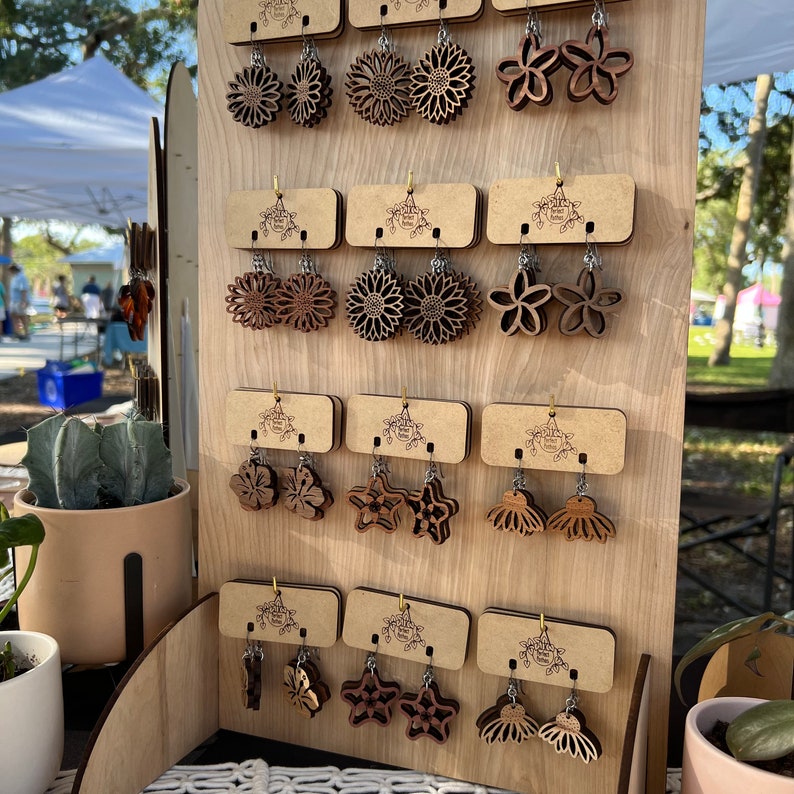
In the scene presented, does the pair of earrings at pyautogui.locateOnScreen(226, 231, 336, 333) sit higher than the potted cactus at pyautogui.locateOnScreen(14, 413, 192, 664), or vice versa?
the pair of earrings at pyautogui.locateOnScreen(226, 231, 336, 333)

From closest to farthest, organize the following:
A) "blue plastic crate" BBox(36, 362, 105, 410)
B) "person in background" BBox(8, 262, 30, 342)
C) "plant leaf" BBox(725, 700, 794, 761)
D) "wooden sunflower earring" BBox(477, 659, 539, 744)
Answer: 1. "plant leaf" BBox(725, 700, 794, 761)
2. "wooden sunflower earring" BBox(477, 659, 539, 744)
3. "blue plastic crate" BBox(36, 362, 105, 410)
4. "person in background" BBox(8, 262, 30, 342)

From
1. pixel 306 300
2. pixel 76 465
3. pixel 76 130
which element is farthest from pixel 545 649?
pixel 76 130

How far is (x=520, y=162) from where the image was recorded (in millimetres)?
725

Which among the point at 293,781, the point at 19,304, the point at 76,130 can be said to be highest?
the point at 76,130

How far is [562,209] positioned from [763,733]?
456mm

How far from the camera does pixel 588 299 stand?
2.23 feet

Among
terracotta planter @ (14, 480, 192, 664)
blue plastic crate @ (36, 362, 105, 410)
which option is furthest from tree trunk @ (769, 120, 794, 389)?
terracotta planter @ (14, 480, 192, 664)

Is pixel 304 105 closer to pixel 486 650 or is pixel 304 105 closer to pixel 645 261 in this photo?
pixel 645 261

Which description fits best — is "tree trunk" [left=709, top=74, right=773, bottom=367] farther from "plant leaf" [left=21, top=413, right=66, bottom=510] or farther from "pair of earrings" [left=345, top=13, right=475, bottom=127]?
"plant leaf" [left=21, top=413, right=66, bottom=510]

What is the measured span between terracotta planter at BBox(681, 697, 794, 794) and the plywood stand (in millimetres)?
49

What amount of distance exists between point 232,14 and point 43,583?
654mm

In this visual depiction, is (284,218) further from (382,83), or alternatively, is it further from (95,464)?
(95,464)

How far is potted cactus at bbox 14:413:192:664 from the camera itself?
801 millimetres

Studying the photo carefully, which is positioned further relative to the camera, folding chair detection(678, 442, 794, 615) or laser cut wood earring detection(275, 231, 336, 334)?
folding chair detection(678, 442, 794, 615)
